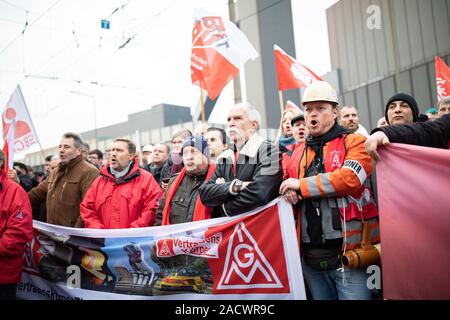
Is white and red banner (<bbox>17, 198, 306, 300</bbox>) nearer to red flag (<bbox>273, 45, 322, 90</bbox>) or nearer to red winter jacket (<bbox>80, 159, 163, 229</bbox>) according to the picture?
red winter jacket (<bbox>80, 159, 163, 229</bbox>)

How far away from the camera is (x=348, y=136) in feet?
9.43

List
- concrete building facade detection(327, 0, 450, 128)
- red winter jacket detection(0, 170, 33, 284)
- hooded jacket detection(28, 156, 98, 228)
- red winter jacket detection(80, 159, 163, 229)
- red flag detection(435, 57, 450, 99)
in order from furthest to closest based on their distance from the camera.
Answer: concrete building facade detection(327, 0, 450, 128)
red flag detection(435, 57, 450, 99)
hooded jacket detection(28, 156, 98, 228)
red winter jacket detection(80, 159, 163, 229)
red winter jacket detection(0, 170, 33, 284)

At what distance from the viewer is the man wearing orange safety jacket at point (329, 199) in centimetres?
266

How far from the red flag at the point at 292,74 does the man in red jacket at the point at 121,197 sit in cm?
327

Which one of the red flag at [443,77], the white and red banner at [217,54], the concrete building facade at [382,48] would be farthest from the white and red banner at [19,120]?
the concrete building facade at [382,48]

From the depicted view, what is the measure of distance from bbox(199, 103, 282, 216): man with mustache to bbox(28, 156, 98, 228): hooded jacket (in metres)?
2.06

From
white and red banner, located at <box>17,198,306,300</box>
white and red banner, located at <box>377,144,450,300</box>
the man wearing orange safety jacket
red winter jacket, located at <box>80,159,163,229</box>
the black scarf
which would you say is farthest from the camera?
red winter jacket, located at <box>80,159,163,229</box>

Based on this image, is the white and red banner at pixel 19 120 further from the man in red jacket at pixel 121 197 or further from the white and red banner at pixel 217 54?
the man in red jacket at pixel 121 197

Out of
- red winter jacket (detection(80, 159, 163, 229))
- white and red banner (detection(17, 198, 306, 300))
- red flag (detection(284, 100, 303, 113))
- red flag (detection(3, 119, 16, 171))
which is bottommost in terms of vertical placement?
white and red banner (detection(17, 198, 306, 300))

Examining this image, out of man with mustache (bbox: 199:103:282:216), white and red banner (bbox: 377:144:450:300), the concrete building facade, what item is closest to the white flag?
man with mustache (bbox: 199:103:282:216)

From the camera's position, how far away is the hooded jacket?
14.9 feet
